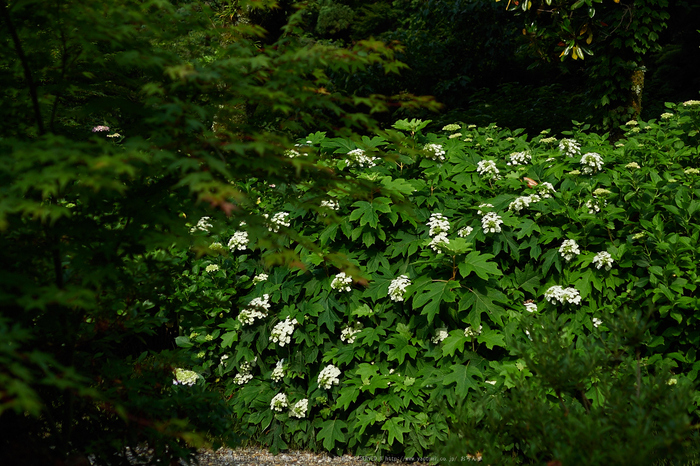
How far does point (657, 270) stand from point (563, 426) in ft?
4.95

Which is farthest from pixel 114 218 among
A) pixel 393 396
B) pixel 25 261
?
pixel 393 396

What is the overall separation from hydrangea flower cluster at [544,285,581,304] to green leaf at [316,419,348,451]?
154 cm

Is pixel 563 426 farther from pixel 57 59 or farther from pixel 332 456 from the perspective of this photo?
pixel 57 59

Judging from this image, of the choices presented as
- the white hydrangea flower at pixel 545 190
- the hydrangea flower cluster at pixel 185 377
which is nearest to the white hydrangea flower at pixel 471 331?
the white hydrangea flower at pixel 545 190

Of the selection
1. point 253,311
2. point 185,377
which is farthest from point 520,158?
point 185,377

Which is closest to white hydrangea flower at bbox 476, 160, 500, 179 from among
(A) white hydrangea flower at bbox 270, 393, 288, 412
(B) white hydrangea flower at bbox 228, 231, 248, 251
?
(B) white hydrangea flower at bbox 228, 231, 248, 251

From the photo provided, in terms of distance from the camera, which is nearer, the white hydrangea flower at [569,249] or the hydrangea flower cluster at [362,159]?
the white hydrangea flower at [569,249]

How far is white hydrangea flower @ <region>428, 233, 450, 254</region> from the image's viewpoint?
331 centimetres

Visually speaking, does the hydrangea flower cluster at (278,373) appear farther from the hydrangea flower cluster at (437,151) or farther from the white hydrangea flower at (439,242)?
the hydrangea flower cluster at (437,151)

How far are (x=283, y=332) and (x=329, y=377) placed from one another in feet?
1.41

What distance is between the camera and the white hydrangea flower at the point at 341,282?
3.60 m

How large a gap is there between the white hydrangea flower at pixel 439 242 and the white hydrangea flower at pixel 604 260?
883 mm

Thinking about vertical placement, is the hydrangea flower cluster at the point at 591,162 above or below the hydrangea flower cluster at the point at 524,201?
above

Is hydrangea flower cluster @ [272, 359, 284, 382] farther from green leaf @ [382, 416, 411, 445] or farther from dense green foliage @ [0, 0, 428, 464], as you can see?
dense green foliage @ [0, 0, 428, 464]
